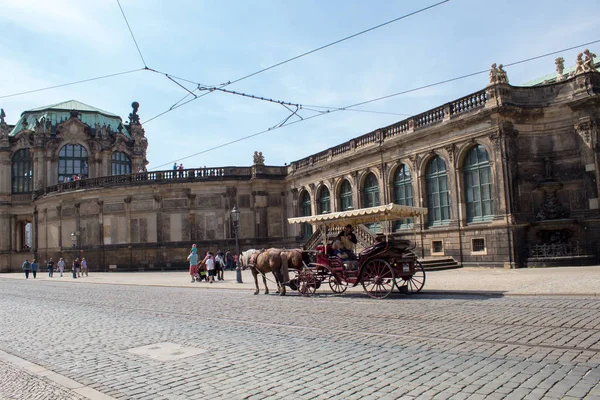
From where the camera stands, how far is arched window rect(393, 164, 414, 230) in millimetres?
29672

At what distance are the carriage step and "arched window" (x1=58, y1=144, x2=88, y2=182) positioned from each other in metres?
46.7

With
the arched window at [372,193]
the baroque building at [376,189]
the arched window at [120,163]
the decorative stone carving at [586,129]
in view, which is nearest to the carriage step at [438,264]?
the baroque building at [376,189]

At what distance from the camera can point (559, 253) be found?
22.6 m

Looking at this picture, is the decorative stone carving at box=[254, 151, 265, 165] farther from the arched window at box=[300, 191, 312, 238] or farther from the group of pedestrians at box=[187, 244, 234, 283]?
the group of pedestrians at box=[187, 244, 234, 283]

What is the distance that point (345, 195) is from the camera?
116 feet

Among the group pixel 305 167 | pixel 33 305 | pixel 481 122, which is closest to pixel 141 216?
pixel 305 167

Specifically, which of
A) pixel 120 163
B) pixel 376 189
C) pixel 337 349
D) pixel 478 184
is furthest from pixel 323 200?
pixel 120 163

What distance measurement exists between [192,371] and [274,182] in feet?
118

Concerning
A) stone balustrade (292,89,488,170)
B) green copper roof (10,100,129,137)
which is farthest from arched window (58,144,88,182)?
stone balustrade (292,89,488,170)

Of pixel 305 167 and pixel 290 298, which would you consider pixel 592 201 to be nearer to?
pixel 290 298

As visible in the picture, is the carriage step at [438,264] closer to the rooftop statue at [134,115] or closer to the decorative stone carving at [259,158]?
the decorative stone carving at [259,158]

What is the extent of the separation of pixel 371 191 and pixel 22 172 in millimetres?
46094

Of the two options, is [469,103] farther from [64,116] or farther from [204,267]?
[64,116]

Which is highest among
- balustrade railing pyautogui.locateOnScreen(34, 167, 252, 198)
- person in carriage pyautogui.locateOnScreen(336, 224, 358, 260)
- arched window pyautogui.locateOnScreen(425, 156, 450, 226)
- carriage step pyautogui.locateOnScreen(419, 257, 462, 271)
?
balustrade railing pyautogui.locateOnScreen(34, 167, 252, 198)
